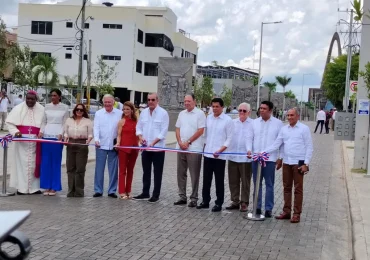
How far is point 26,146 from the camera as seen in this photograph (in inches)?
437

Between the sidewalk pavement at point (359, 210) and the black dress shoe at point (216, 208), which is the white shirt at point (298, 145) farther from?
the black dress shoe at point (216, 208)

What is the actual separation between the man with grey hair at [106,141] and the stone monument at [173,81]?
23.8m

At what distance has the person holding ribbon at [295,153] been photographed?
30.9 feet

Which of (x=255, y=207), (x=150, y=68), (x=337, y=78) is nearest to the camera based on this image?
(x=255, y=207)

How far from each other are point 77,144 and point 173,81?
80.4ft

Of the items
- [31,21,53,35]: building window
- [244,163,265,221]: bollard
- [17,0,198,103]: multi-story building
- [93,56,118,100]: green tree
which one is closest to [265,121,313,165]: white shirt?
[244,163,265,221]: bollard

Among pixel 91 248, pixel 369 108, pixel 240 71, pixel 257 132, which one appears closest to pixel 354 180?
pixel 369 108

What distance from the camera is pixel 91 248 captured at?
731 centimetres

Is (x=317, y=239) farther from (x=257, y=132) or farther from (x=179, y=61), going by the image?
(x=179, y=61)

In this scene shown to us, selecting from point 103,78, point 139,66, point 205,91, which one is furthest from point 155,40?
point 103,78

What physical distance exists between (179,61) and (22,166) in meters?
24.9

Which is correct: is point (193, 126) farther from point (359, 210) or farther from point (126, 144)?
point (359, 210)

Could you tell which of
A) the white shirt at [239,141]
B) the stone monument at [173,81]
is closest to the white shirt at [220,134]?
the white shirt at [239,141]

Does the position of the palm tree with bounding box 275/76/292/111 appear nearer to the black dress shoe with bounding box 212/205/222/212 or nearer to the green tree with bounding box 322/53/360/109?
the green tree with bounding box 322/53/360/109
